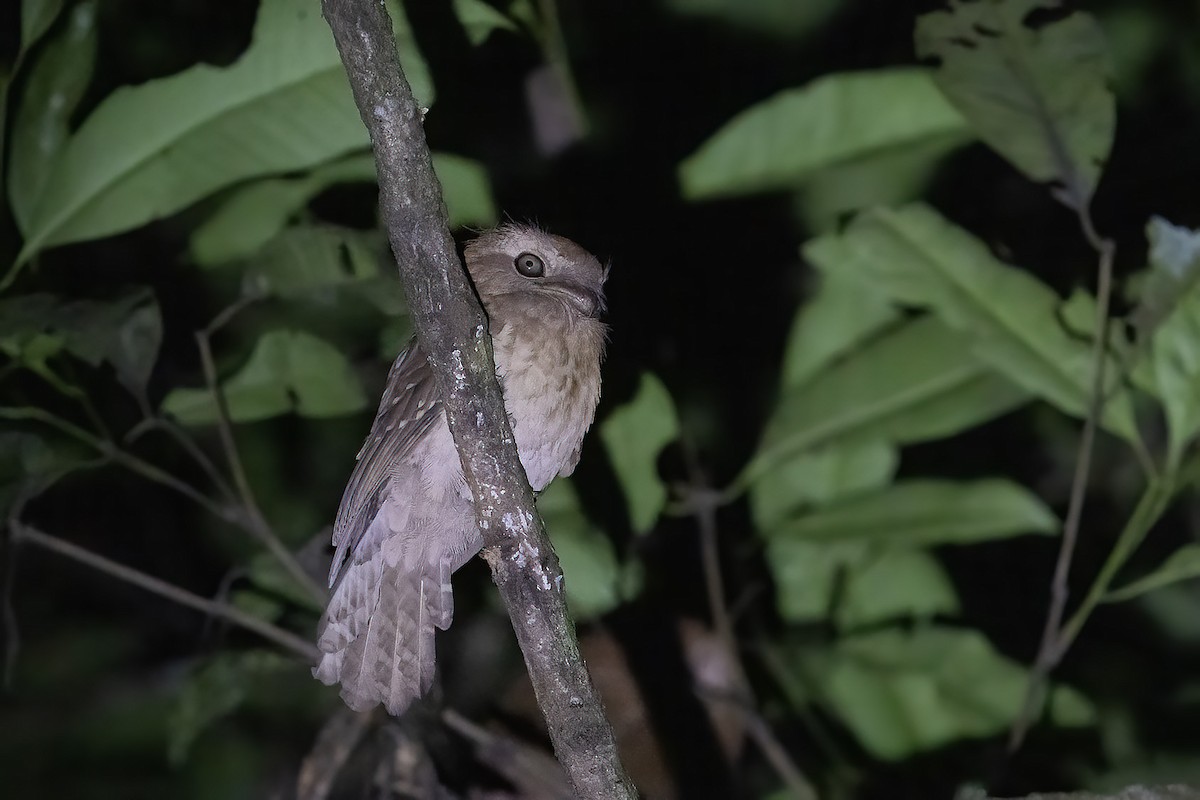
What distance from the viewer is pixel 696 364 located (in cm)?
296

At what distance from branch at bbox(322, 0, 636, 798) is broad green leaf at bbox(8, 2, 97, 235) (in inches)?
40.3

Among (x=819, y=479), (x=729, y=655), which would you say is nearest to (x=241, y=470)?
(x=729, y=655)

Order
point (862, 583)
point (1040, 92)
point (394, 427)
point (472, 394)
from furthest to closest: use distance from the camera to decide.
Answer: point (862, 583)
point (1040, 92)
point (394, 427)
point (472, 394)

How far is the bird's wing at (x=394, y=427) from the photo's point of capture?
72.2 inches

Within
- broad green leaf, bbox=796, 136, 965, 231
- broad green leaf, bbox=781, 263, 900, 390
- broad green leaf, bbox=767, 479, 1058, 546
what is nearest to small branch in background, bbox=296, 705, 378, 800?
broad green leaf, bbox=767, 479, 1058, 546

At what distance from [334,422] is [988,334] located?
1.40 meters

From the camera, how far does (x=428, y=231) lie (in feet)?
4.27

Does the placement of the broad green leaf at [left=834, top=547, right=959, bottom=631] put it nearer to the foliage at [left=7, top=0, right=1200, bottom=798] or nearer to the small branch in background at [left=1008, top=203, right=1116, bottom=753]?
the foliage at [left=7, top=0, right=1200, bottom=798]

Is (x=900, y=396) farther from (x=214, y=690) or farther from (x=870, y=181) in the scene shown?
(x=214, y=690)

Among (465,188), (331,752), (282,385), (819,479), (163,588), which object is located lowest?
(331,752)

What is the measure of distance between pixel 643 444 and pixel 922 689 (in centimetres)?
78

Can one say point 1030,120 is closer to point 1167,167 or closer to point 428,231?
point 1167,167

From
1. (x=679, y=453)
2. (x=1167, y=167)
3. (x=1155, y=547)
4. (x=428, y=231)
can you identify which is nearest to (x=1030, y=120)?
(x=1167, y=167)

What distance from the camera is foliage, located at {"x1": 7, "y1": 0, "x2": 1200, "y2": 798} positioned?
2066 millimetres
